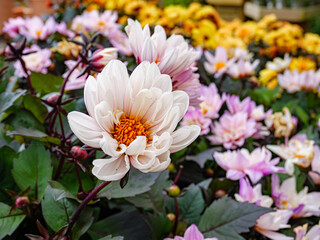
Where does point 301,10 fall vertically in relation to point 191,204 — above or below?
below

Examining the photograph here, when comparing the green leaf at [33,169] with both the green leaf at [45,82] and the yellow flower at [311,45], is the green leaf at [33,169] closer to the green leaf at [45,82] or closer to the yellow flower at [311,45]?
the green leaf at [45,82]

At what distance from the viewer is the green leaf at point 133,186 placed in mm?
452

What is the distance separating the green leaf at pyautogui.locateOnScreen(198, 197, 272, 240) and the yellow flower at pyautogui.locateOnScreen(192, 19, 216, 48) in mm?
1253

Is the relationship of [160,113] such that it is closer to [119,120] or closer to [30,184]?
[119,120]

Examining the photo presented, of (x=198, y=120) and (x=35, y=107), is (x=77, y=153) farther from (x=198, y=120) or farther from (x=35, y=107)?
(x=198, y=120)

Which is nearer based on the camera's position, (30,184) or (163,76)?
(163,76)

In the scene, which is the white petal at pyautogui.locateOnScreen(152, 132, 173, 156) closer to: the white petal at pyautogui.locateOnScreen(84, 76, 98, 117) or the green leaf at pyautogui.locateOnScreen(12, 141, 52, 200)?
the white petal at pyautogui.locateOnScreen(84, 76, 98, 117)

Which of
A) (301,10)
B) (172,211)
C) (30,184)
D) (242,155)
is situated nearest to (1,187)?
(30,184)

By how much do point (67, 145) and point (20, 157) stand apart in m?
0.08

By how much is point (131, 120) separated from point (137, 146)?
0.18 ft

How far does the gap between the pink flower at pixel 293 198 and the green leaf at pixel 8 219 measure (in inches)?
16.0

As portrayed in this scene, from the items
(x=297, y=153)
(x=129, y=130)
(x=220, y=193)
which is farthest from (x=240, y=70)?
(x=129, y=130)

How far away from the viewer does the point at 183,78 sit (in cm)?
45

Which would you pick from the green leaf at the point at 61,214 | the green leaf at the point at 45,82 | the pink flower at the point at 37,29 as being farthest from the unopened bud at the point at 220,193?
the pink flower at the point at 37,29
